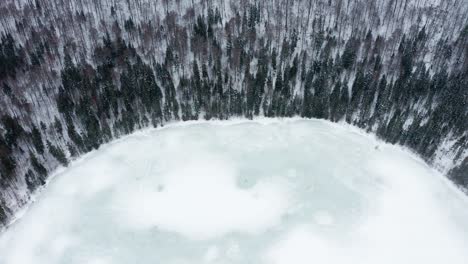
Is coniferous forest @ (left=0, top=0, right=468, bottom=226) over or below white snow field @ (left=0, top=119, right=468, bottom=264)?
over

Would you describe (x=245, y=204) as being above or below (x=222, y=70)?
below

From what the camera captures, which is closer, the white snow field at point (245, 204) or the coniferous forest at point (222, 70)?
the white snow field at point (245, 204)

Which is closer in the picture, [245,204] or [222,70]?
[245,204]

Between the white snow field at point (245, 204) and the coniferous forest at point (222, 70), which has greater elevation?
the coniferous forest at point (222, 70)

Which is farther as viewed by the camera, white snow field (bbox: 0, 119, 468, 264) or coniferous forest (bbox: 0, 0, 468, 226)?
coniferous forest (bbox: 0, 0, 468, 226)

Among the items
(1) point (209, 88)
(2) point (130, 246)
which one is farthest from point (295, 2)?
(2) point (130, 246)
